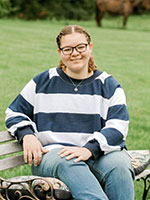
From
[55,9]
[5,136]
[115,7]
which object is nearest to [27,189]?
[5,136]

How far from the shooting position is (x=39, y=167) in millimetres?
3018

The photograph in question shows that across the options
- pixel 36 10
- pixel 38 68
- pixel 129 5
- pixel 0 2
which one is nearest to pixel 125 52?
pixel 38 68

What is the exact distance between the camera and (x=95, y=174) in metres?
3.08

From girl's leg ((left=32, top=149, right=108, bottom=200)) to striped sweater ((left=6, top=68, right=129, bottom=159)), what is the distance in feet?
0.80

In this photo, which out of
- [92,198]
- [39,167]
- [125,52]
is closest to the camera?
[92,198]

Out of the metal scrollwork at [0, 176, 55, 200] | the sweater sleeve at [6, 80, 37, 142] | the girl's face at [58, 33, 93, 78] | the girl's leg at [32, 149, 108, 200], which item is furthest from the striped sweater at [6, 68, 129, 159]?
the metal scrollwork at [0, 176, 55, 200]

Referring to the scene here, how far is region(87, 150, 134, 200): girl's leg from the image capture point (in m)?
2.93

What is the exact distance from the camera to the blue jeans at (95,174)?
2768mm

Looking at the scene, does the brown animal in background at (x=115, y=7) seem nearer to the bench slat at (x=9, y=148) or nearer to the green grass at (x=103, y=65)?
the green grass at (x=103, y=65)

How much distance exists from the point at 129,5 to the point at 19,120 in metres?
19.8

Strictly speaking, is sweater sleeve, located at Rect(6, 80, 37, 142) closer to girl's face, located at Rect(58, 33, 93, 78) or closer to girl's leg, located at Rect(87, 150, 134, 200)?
girl's face, located at Rect(58, 33, 93, 78)

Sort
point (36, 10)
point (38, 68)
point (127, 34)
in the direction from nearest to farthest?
point (38, 68) → point (127, 34) → point (36, 10)

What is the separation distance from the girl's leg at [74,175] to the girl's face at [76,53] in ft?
1.97

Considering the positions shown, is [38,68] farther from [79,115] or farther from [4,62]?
[79,115]
